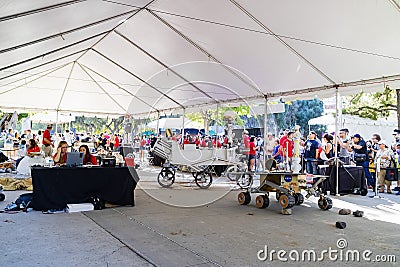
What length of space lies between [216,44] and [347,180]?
13.6ft

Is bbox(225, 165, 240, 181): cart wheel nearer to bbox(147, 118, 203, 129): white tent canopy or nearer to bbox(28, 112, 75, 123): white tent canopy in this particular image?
bbox(147, 118, 203, 129): white tent canopy

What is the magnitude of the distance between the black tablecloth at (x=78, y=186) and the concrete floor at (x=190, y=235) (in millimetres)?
233

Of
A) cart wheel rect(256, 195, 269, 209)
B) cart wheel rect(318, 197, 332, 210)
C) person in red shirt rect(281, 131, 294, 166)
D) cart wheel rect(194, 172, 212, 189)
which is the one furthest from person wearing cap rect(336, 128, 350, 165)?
cart wheel rect(256, 195, 269, 209)

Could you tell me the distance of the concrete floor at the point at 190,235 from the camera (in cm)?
322

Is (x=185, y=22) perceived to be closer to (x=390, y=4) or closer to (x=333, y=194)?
(x=390, y=4)

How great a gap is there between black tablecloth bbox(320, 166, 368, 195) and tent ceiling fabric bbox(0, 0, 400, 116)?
5.65ft

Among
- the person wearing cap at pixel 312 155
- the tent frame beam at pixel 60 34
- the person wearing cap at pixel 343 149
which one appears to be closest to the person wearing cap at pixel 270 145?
the person wearing cap at pixel 312 155

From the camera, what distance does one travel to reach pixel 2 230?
158 inches

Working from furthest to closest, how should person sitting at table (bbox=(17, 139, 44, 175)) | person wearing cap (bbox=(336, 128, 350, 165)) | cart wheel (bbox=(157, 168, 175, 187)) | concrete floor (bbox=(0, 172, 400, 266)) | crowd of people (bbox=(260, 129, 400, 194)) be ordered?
cart wheel (bbox=(157, 168, 175, 187)) < person sitting at table (bbox=(17, 139, 44, 175)) < person wearing cap (bbox=(336, 128, 350, 165)) < crowd of people (bbox=(260, 129, 400, 194)) < concrete floor (bbox=(0, 172, 400, 266))

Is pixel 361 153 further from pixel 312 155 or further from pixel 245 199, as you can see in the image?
pixel 245 199

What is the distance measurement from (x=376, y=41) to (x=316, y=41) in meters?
0.99

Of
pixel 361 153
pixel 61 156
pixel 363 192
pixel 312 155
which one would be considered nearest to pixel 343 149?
pixel 361 153

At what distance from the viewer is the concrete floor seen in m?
3.22

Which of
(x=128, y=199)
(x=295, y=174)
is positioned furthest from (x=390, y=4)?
(x=128, y=199)
